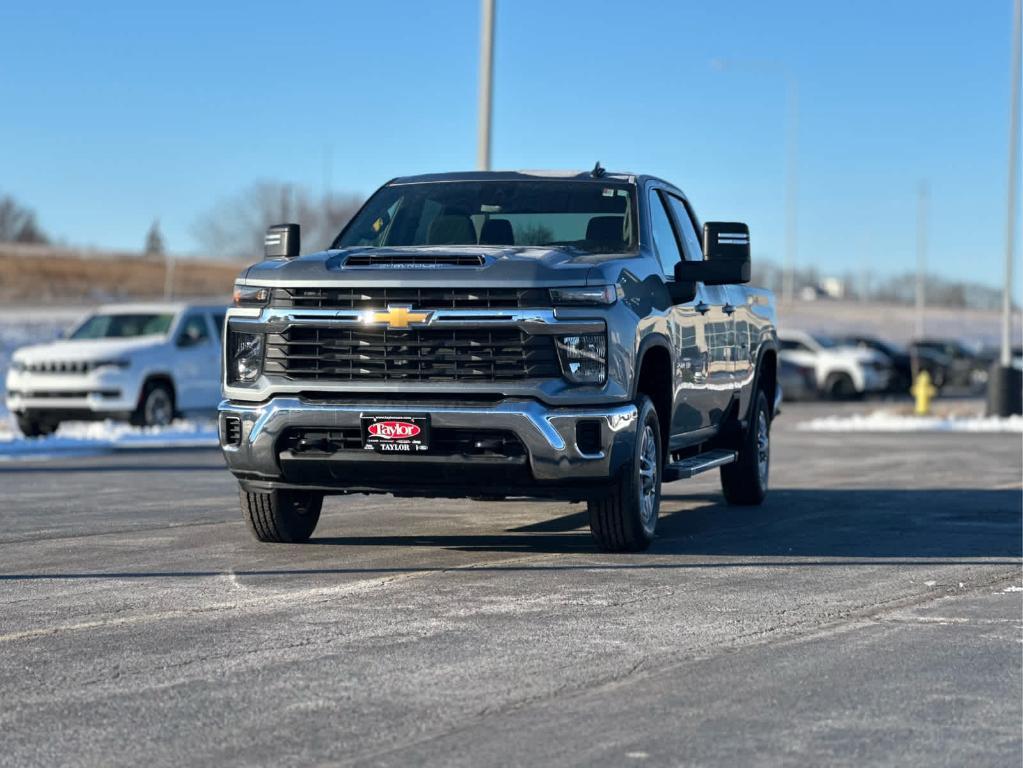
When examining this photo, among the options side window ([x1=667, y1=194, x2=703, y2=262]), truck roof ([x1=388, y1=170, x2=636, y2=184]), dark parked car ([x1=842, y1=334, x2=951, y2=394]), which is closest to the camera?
truck roof ([x1=388, y1=170, x2=636, y2=184])

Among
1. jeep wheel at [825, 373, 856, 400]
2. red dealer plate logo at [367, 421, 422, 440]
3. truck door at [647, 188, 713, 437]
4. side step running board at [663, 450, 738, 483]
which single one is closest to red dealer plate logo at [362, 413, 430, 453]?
red dealer plate logo at [367, 421, 422, 440]

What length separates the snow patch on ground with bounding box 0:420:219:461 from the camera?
63.8ft

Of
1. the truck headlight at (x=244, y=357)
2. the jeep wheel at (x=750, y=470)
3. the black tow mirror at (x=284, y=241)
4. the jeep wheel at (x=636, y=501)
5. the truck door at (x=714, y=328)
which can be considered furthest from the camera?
the jeep wheel at (x=750, y=470)

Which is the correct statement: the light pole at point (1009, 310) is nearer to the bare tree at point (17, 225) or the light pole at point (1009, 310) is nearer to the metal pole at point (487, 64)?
the metal pole at point (487, 64)

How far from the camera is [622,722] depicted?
5590 millimetres

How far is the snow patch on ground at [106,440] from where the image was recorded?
19.4m

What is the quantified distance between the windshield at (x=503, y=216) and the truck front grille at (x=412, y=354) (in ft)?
4.65

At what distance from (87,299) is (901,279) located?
97.0 metres

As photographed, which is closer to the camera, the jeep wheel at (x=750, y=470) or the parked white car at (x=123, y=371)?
the jeep wheel at (x=750, y=470)

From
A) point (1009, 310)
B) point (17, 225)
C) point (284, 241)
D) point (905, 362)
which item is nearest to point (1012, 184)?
point (1009, 310)

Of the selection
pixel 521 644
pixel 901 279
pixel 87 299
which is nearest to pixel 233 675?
pixel 521 644

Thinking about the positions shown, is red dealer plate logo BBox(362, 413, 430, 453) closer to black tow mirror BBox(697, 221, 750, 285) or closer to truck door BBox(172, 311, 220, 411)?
black tow mirror BBox(697, 221, 750, 285)

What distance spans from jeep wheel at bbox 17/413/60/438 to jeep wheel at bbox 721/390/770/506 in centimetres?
1231

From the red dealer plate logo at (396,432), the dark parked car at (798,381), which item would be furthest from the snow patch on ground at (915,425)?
the red dealer plate logo at (396,432)
